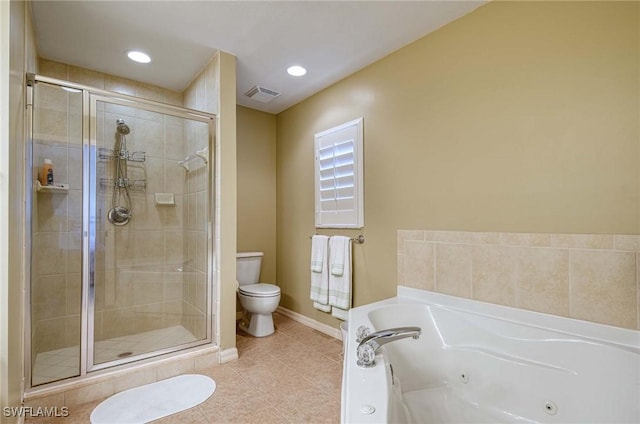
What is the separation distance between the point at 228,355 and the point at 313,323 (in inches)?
38.6

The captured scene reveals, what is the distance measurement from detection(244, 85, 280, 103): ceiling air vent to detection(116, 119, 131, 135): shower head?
4.03 feet

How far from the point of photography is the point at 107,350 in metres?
2.17

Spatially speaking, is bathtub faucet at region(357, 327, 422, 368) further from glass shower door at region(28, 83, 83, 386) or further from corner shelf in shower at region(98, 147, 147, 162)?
corner shelf in shower at region(98, 147, 147, 162)

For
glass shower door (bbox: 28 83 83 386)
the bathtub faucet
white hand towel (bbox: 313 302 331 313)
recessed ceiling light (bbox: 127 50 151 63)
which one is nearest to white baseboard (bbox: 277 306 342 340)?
white hand towel (bbox: 313 302 331 313)

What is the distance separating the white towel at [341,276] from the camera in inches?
108

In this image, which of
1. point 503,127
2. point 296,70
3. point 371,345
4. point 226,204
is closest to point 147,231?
point 226,204

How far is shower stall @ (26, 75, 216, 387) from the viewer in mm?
2055

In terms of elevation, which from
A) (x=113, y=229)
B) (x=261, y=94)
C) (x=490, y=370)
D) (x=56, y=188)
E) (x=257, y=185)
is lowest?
(x=490, y=370)

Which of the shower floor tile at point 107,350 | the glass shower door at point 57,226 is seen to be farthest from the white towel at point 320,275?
the glass shower door at point 57,226

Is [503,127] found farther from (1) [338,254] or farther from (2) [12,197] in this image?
(2) [12,197]

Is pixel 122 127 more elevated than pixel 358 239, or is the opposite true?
pixel 122 127

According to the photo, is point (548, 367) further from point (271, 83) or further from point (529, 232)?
point (271, 83)

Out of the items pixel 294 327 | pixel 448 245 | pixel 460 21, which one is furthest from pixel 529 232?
pixel 294 327

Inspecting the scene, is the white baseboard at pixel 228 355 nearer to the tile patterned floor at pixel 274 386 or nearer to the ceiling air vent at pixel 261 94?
the tile patterned floor at pixel 274 386
